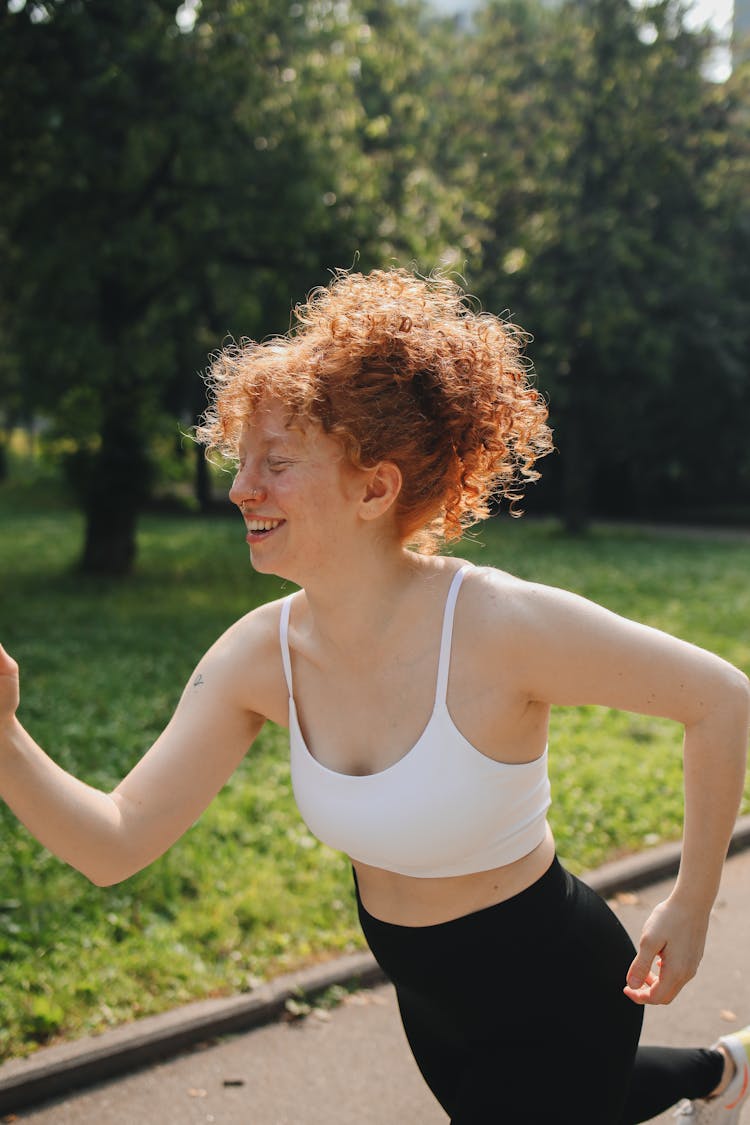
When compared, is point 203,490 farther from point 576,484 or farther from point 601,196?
point 601,196

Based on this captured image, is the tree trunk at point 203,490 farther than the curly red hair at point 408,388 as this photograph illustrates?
Yes

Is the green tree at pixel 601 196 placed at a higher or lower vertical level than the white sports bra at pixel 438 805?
higher

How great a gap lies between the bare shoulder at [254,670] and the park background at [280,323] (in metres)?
0.49

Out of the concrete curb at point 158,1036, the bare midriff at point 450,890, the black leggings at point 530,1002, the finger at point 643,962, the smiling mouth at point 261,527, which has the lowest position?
the concrete curb at point 158,1036

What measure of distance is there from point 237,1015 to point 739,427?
24.6 metres

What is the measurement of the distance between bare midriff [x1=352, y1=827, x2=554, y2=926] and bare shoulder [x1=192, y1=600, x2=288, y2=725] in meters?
0.39

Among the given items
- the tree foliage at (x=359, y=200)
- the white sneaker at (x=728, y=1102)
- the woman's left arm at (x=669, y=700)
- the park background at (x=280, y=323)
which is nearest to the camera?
the woman's left arm at (x=669, y=700)

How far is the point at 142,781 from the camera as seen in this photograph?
209cm

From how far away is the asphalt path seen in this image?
10.7ft

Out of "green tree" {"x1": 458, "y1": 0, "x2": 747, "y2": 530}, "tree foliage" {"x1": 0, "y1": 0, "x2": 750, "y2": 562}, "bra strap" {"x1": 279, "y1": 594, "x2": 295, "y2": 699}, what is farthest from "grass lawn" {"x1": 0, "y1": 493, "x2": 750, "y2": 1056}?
"green tree" {"x1": 458, "y1": 0, "x2": 747, "y2": 530}

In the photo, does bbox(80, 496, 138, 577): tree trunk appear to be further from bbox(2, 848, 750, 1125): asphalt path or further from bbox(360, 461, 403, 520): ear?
bbox(360, 461, 403, 520): ear

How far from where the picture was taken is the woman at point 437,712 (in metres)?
1.85

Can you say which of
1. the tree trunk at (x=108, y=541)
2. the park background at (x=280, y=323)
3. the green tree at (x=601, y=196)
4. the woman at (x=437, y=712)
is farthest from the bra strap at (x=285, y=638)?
the green tree at (x=601, y=196)

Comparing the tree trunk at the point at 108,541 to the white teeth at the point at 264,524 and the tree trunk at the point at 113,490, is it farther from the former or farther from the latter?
the white teeth at the point at 264,524
